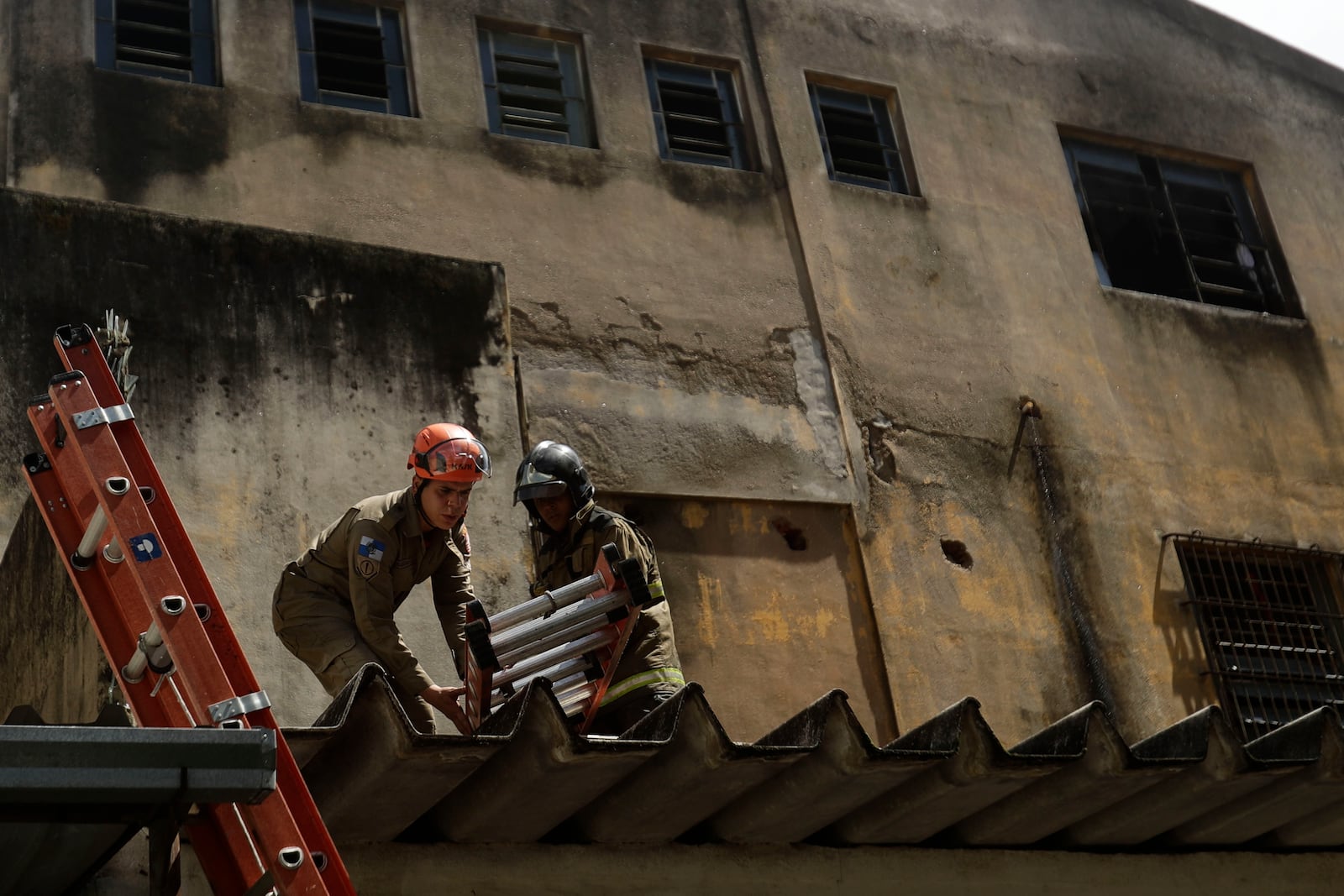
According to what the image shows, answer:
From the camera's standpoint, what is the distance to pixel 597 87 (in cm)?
1122

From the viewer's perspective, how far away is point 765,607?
9.77 meters

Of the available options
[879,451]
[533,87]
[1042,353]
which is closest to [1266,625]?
[1042,353]

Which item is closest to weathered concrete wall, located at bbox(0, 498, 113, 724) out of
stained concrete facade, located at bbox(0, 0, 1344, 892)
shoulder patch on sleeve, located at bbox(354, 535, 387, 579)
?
shoulder patch on sleeve, located at bbox(354, 535, 387, 579)

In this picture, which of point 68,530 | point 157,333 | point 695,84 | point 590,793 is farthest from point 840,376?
point 68,530

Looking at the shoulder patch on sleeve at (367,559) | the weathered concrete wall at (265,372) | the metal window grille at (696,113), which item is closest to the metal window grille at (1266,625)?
the metal window grille at (696,113)

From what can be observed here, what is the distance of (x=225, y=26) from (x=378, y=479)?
391 centimetres

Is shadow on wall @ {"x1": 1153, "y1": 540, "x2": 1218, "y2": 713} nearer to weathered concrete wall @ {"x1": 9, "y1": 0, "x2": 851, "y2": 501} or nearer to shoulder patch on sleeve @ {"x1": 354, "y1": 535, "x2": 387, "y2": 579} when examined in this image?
weathered concrete wall @ {"x1": 9, "y1": 0, "x2": 851, "y2": 501}

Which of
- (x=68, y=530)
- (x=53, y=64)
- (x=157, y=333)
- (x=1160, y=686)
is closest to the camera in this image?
(x=68, y=530)

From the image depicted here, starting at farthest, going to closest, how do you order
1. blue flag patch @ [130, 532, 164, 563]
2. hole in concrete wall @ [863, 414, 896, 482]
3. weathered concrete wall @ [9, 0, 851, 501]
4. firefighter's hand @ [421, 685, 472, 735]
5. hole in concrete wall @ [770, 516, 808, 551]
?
hole in concrete wall @ [863, 414, 896, 482], hole in concrete wall @ [770, 516, 808, 551], weathered concrete wall @ [9, 0, 851, 501], firefighter's hand @ [421, 685, 472, 735], blue flag patch @ [130, 532, 164, 563]

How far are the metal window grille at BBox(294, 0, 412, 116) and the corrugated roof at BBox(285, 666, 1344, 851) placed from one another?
20.5 feet

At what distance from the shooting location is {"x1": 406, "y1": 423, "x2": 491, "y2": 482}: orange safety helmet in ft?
20.6

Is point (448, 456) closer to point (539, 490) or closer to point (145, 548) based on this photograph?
point (539, 490)

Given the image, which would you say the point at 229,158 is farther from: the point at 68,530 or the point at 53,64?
the point at 68,530

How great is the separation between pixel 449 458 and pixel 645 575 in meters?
0.83
